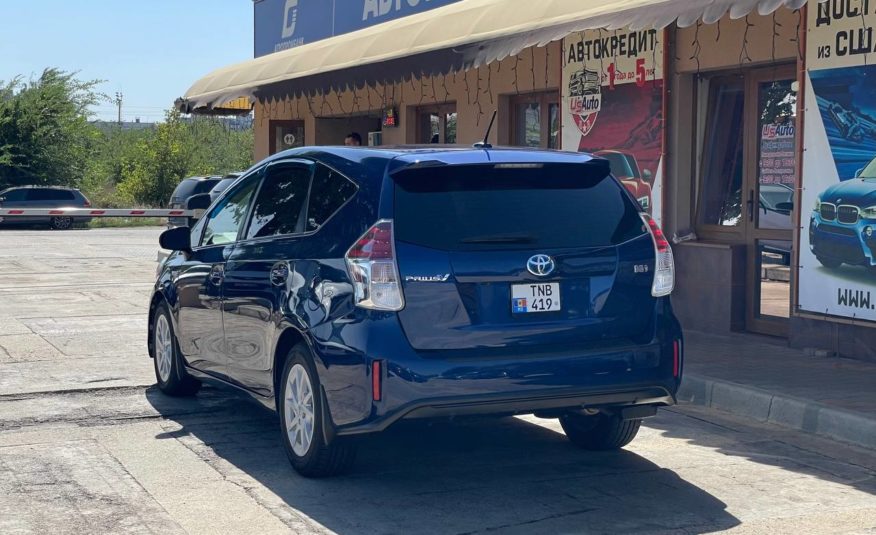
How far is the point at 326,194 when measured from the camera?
6.54 m

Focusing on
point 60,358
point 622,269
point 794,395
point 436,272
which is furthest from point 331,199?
point 60,358

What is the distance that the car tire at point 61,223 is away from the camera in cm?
3881

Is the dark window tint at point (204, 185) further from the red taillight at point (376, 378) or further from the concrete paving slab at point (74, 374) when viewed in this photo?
the red taillight at point (376, 378)

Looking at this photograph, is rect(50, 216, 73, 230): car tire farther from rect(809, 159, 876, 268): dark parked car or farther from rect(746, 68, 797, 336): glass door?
rect(809, 159, 876, 268): dark parked car

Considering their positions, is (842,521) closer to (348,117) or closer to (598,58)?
(598,58)

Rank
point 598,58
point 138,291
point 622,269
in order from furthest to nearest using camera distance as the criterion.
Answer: point 138,291 < point 598,58 < point 622,269

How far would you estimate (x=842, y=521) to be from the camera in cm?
562

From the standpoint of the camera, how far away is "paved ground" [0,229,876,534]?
560 cm

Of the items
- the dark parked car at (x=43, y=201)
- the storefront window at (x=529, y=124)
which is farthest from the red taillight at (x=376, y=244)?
the dark parked car at (x=43, y=201)

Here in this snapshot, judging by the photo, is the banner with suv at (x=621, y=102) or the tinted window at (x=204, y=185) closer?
the banner with suv at (x=621, y=102)

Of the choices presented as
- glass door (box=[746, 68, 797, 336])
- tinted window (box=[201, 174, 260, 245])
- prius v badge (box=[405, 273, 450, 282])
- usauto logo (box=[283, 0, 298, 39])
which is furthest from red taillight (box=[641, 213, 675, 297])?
usauto logo (box=[283, 0, 298, 39])

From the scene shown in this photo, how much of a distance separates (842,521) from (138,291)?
13.0 meters

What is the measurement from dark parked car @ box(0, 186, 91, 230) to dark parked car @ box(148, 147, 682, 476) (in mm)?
34069

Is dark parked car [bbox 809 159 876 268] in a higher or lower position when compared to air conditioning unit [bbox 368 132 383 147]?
lower
